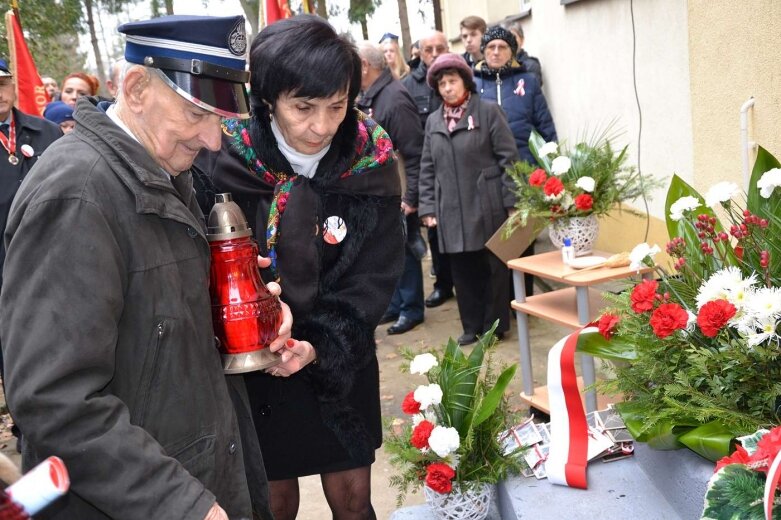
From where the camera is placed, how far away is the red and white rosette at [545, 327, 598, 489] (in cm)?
264

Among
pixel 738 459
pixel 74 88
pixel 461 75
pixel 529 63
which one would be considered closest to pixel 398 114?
pixel 461 75

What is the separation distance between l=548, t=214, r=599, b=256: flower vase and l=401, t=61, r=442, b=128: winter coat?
7.97 feet

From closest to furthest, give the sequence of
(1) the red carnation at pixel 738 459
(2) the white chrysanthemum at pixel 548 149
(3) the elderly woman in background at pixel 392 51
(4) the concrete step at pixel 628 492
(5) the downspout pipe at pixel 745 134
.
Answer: (1) the red carnation at pixel 738 459 → (4) the concrete step at pixel 628 492 → (5) the downspout pipe at pixel 745 134 → (2) the white chrysanthemum at pixel 548 149 → (3) the elderly woman in background at pixel 392 51

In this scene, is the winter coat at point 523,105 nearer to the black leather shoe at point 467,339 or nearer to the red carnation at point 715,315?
the black leather shoe at point 467,339

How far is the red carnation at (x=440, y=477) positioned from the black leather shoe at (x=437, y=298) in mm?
Result: 4389

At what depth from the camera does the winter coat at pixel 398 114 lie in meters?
5.88

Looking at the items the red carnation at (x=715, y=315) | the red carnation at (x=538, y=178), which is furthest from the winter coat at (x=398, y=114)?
the red carnation at (x=715, y=315)

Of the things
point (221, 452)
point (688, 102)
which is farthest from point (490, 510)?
point (688, 102)

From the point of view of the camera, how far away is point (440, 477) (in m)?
2.63

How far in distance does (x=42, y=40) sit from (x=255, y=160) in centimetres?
1193

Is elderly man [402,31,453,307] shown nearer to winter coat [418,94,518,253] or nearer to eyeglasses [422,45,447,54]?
eyeglasses [422,45,447,54]

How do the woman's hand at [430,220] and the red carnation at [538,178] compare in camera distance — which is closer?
the red carnation at [538,178]

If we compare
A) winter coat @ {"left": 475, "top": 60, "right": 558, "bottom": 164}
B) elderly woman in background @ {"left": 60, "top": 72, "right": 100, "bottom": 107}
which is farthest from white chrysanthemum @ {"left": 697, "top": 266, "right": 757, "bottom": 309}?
elderly woman in background @ {"left": 60, "top": 72, "right": 100, "bottom": 107}

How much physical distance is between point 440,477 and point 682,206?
3.74ft
